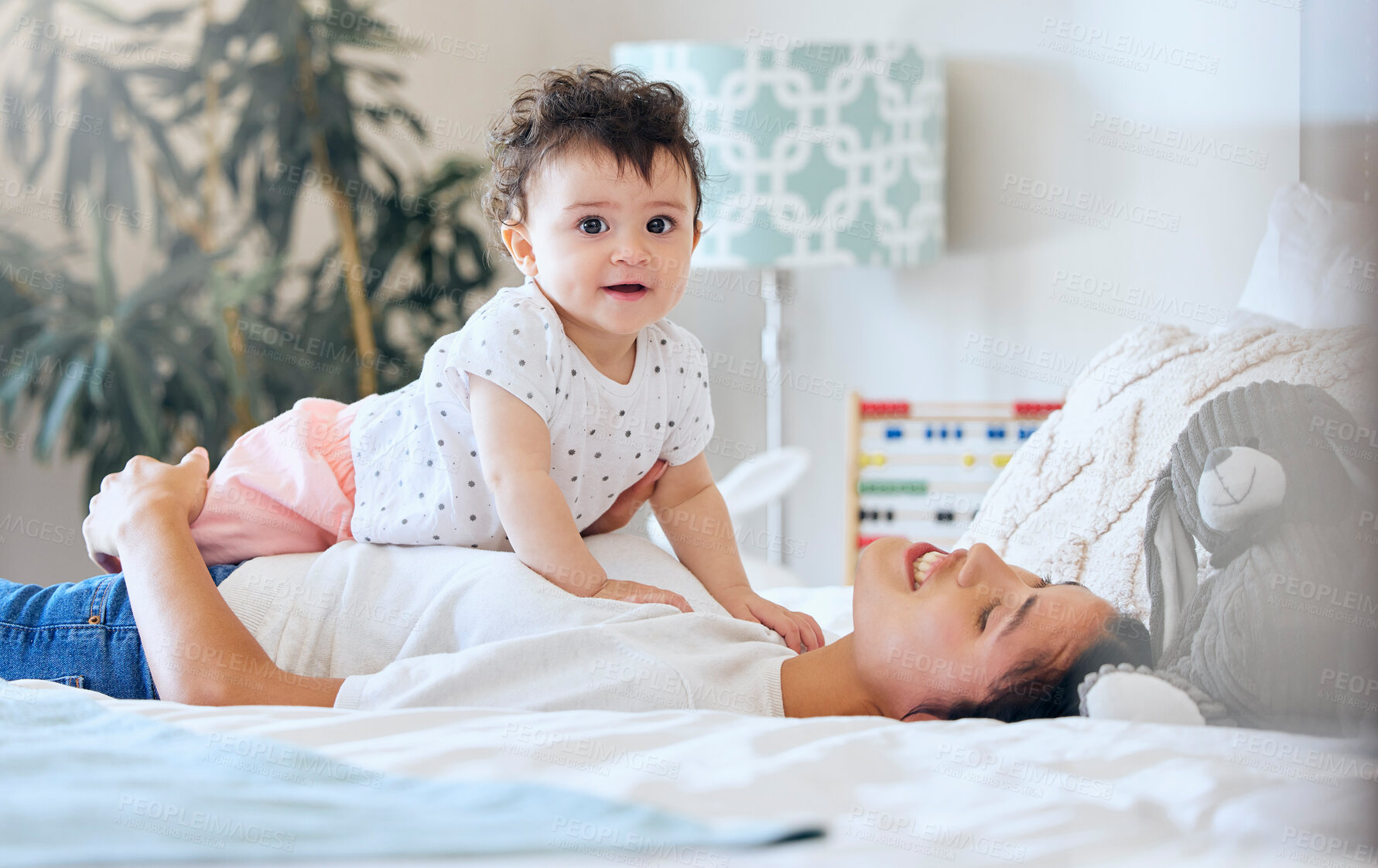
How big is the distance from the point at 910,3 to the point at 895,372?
0.83 metres

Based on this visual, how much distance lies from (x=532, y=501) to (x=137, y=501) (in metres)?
0.41

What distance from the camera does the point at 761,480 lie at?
2152 millimetres

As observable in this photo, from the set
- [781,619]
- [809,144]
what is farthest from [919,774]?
[809,144]

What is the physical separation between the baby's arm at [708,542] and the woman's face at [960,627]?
0.75 ft

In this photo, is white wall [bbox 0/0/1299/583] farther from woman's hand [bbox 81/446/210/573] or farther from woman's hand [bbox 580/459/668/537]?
woman's hand [bbox 81/446/210/573]

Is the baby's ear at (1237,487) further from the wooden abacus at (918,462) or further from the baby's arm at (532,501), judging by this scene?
the wooden abacus at (918,462)

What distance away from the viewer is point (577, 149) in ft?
3.55

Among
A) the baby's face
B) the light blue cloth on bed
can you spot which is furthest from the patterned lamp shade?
the light blue cloth on bed

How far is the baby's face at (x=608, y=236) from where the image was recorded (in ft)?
3.54

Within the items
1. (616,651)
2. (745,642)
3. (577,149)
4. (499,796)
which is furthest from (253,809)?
(577,149)

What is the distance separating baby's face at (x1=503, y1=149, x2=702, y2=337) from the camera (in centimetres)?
108

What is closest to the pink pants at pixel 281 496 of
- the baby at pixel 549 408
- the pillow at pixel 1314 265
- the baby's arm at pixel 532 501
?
the baby at pixel 549 408

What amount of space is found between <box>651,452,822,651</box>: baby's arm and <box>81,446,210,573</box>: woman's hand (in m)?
0.51

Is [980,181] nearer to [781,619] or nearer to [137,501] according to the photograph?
[781,619]
